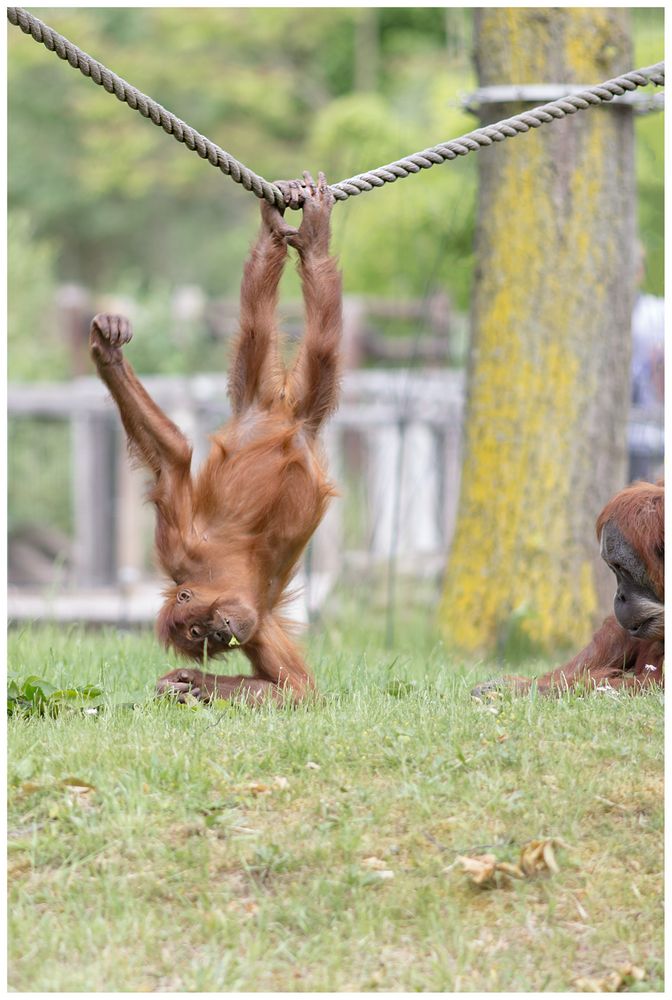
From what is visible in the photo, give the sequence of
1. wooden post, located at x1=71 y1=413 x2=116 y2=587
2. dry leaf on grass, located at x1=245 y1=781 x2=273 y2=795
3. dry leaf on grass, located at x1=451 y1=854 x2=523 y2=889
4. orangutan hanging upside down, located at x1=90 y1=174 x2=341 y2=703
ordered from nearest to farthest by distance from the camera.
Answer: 1. dry leaf on grass, located at x1=451 y1=854 x2=523 y2=889
2. dry leaf on grass, located at x1=245 y1=781 x2=273 y2=795
3. orangutan hanging upside down, located at x1=90 y1=174 x2=341 y2=703
4. wooden post, located at x1=71 y1=413 x2=116 y2=587

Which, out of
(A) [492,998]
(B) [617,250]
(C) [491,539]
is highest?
(B) [617,250]

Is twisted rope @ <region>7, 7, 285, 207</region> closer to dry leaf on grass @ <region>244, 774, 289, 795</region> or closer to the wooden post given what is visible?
dry leaf on grass @ <region>244, 774, 289, 795</region>

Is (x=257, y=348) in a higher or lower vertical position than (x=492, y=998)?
higher

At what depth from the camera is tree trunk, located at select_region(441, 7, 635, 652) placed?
261 inches

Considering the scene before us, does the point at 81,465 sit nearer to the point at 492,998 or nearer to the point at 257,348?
the point at 257,348

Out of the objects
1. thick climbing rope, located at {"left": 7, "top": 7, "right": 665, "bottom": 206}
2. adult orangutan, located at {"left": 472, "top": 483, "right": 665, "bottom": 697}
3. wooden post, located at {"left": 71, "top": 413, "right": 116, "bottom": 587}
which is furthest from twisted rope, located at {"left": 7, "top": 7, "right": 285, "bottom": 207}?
wooden post, located at {"left": 71, "top": 413, "right": 116, "bottom": 587}

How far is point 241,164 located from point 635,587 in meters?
1.95

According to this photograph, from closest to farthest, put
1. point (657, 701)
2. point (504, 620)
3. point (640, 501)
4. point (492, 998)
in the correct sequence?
point (492, 998), point (657, 701), point (640, 501), point (504, 620)

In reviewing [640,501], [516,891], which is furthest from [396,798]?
[640,501]

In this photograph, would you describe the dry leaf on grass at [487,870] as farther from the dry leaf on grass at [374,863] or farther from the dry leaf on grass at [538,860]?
the dry leaf on grass at [374,863]

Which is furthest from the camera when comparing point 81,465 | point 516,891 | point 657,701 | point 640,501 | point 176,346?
point 176,346

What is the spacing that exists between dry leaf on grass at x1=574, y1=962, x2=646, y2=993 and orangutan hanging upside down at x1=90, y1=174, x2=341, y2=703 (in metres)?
1.66

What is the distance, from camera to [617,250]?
22.1 feet

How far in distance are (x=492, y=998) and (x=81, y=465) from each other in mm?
10415
